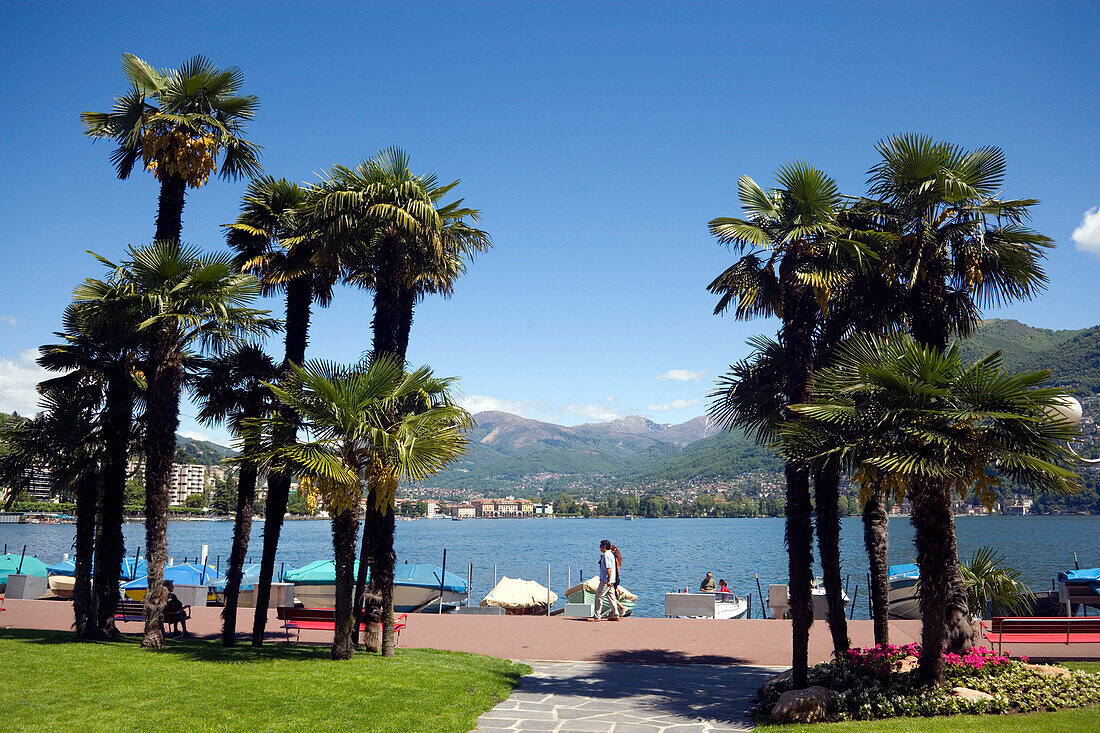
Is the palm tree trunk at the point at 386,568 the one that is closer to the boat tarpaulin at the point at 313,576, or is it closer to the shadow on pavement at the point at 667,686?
the shadow on pavement at the point at 667,686

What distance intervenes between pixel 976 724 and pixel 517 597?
1782 cm

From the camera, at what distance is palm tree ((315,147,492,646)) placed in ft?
44.8

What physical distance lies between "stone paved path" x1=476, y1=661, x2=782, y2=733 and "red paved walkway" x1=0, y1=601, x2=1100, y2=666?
44.9 inches

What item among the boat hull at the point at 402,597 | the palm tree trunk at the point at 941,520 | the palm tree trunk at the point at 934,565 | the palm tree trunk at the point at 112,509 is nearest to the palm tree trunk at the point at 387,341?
the palm tree trunk at the point at 112,509

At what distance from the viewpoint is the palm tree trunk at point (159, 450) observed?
13.7 meters

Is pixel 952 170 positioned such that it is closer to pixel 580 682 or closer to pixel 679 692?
pixel 679 692

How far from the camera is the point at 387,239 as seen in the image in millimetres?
14148

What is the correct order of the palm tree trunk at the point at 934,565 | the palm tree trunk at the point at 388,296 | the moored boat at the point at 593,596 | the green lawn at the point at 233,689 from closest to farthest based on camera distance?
the green lawn at the point at 233,689 < the palm tree trunk at the point at 934,565 < the palm tree trunk at the point at 388,296 < the moored boat at the point at 593,596

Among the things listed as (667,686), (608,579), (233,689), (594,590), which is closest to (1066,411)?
(667,686)

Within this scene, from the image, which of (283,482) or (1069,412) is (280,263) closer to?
(283,482)

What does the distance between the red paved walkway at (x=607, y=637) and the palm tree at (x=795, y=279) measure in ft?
11.7

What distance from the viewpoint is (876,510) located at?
1325 cm

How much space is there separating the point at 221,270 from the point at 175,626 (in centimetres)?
882

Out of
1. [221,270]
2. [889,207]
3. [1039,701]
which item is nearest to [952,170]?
[889,207]
